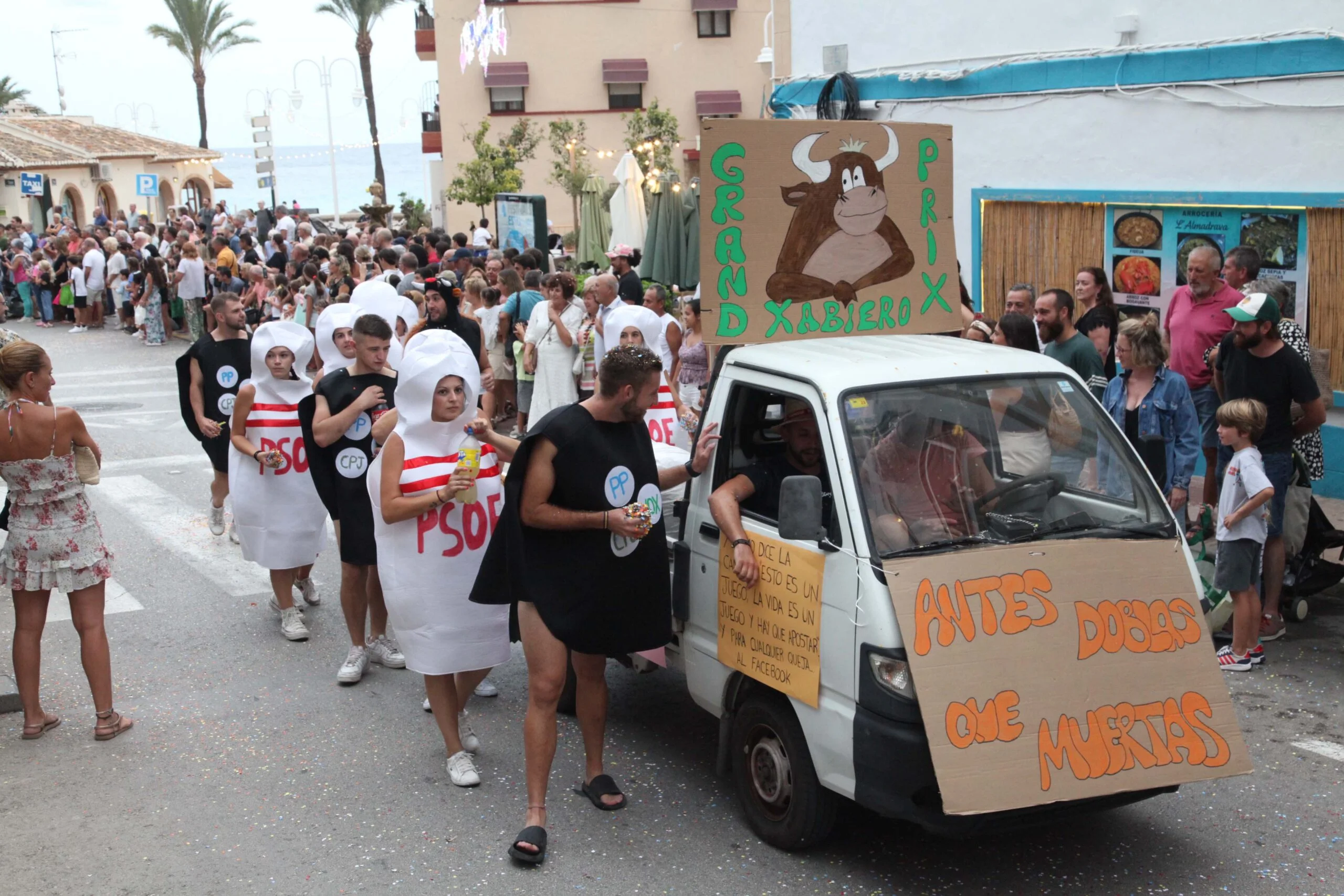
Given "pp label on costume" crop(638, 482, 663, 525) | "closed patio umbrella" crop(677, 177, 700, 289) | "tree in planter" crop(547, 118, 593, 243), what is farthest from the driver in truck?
"tree in planter" crop(547, 118, 593, 243)

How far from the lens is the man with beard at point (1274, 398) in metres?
7.27

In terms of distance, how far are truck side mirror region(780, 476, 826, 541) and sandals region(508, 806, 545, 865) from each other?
1540 mm

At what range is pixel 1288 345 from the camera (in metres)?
A: 7.45

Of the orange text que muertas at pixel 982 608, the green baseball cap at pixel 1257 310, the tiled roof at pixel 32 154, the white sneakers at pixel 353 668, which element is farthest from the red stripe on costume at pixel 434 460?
the tiled roof at pixel 32 154

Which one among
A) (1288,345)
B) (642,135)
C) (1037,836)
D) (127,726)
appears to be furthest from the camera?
(642,135)

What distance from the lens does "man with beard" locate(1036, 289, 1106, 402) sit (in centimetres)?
812

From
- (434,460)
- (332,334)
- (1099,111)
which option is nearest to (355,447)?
(332,334)

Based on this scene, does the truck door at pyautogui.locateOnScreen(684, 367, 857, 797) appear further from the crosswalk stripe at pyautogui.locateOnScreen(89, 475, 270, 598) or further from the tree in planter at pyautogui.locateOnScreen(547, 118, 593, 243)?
the tree in planter at pyautogui.locateOnScreen(547, 118, 593, 243)

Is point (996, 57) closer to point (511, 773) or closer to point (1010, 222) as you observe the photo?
point (1010, 222)

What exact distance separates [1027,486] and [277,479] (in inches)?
187

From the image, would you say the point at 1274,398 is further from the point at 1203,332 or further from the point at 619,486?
the point at 619,486

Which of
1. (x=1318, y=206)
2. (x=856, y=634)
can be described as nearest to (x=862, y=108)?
(x=1318, y=206)

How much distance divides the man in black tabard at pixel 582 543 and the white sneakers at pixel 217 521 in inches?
235

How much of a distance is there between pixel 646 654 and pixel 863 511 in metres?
1.79
